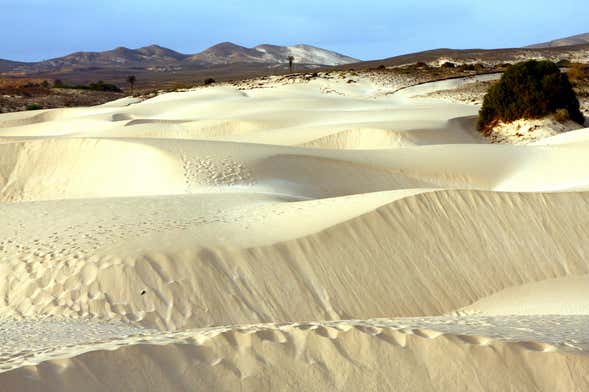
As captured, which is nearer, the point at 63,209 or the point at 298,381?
the point at 298,381

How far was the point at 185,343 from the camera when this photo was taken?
3.78 meters

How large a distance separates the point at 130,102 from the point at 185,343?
118ft

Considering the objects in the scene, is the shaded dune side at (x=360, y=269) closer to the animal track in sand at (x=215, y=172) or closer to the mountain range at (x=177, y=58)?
the animal track in sand at (x=215, y=172)

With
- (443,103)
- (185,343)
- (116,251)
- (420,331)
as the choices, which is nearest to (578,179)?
(116,251)

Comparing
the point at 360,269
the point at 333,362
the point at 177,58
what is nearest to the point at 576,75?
the point at 360,269

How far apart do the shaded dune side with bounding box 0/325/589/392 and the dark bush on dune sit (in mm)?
19612

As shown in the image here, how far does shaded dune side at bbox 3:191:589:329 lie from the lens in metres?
6.75

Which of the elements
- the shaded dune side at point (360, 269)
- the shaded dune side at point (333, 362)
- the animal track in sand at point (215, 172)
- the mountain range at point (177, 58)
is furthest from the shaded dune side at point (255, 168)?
the mountain range at point (177, 58)

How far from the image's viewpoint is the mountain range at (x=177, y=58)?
156625 mm

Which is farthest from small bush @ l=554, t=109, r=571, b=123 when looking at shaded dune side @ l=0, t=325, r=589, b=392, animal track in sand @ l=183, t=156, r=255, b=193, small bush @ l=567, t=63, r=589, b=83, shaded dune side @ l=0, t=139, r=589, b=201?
shaded dune side @ l=0, t=325, r=589, b=392

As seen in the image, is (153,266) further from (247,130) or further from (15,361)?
(247,130)

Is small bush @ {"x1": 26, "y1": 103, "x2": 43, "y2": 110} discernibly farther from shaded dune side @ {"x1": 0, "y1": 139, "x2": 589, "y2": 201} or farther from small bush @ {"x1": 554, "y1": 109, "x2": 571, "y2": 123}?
small bush @ {"x1": 554, "y1": 109, "x2": 571, "y2": 123}

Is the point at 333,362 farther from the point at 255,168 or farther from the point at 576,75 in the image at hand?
the point at 576,75

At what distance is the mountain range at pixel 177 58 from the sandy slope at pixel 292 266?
137330 mm
